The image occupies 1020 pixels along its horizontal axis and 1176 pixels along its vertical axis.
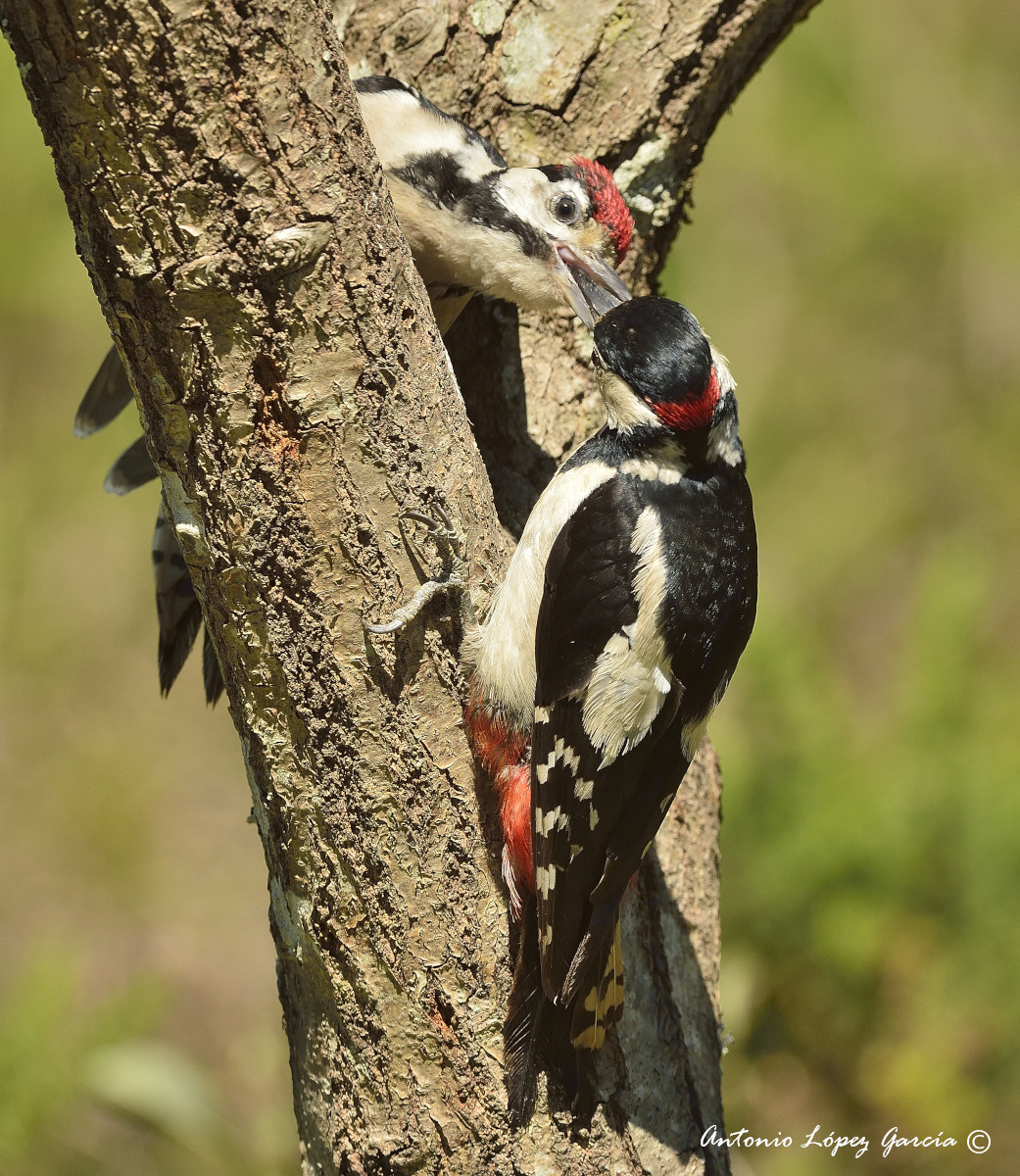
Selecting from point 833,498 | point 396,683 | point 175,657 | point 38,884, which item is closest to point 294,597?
point 396,683

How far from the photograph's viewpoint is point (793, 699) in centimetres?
381

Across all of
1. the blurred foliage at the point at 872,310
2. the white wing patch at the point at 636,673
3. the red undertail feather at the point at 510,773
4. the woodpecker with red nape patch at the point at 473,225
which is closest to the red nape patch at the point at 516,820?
the red undertail feather at the point at 510,773

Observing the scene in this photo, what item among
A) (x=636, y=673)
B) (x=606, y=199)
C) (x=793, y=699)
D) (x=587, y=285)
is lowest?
(x=636, y=673)

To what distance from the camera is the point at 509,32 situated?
2.58 meters

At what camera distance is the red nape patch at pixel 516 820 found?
204 centimetres

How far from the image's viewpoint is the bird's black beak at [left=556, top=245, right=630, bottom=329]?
2.62m

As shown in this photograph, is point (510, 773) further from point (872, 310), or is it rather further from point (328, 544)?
point (872, 310)

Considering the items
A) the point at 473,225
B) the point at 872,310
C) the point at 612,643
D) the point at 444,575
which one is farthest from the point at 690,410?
the point at 872,310

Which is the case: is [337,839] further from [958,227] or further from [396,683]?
[958,227]

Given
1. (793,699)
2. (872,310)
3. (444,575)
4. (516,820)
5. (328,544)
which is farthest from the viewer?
(872,310)

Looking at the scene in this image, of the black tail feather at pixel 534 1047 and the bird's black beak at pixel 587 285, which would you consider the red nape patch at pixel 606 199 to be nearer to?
the bird's black beak at pixel 587 285

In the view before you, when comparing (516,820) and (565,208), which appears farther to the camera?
(565,208)

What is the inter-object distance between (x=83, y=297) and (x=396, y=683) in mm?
3762

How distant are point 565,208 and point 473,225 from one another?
0.25 m
